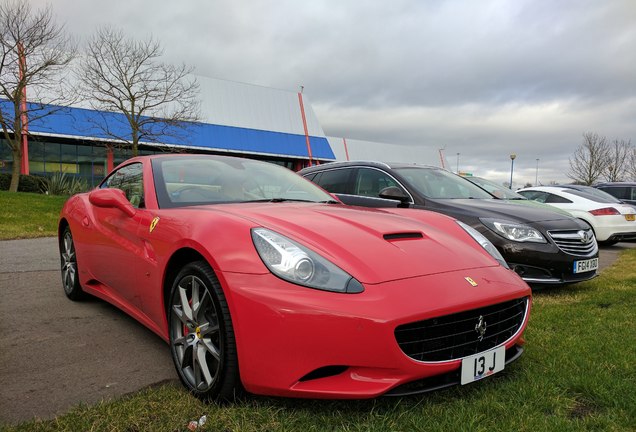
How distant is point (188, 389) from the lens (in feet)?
7.79

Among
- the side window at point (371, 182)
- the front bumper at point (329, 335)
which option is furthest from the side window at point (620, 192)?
the front bumper at point (329, 335)

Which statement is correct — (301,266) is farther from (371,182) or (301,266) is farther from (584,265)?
(371,182)

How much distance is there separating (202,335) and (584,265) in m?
3.93

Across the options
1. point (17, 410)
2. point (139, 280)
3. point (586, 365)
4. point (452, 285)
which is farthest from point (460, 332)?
point (17, 410)

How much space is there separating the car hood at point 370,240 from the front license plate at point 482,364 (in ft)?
1.36

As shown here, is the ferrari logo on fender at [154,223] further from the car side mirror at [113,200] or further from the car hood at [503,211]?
the car hood at [503,211]

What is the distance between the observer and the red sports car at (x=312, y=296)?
1.92 meters

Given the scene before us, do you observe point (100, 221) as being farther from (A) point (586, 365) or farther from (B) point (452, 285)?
(A) point (586, 365)

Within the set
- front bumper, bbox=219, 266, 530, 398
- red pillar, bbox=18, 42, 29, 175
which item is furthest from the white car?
red pillar, bbox=18, 42, 29, 175

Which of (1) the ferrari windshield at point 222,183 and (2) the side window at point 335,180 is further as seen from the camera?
(2) the side window at point 335,180

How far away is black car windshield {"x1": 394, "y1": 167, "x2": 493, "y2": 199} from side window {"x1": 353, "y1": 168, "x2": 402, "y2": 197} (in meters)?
0.18

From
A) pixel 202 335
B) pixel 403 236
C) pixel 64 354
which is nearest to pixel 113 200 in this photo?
pixel 64 354

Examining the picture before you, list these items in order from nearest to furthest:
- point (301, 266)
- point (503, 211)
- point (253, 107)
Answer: point (301, 266)
point (503, 211)
point (253, 107)

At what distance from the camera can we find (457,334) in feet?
6.82
